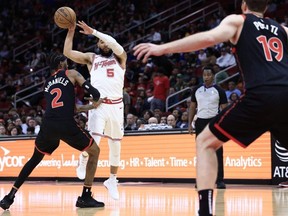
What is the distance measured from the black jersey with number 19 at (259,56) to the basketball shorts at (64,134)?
3681 mm

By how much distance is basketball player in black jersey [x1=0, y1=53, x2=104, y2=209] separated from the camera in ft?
28.8

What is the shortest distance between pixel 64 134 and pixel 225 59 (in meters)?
11.4

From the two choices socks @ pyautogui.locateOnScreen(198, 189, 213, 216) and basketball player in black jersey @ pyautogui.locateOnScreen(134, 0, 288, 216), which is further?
socks @ pyautogui.locateOnScreen(198, 189, 213, 216)

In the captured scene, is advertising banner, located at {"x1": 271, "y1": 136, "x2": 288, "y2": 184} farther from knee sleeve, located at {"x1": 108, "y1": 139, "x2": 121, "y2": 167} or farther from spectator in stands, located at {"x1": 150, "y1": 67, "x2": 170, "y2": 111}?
spectator in stands, located at {"x1": 150, "y1": 67, "x2": 170, "y2": 111}

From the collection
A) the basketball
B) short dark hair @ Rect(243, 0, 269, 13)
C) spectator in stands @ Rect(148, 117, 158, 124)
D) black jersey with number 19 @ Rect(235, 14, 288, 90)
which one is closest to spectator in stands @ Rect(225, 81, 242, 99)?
spectator in stands @ Rect(148, 117, 158, 124)

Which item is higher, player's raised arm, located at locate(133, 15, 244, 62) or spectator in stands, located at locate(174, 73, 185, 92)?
spectator in stands, located at locate(174, 73, 185, 92)

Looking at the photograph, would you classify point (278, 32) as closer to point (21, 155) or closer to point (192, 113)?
point (192, 113)

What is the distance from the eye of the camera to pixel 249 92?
546 cm

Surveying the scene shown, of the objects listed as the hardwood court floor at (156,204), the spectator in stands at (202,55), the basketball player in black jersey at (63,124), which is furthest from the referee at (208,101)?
the spectator in stands at (202,55)

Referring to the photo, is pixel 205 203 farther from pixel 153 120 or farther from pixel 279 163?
pixel 153 120

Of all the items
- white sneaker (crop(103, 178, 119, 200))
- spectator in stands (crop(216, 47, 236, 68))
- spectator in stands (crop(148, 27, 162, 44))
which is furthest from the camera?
spectator in stands (crop(148, 27, 162, 44))

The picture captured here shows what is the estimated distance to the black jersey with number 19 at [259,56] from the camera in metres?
5.46

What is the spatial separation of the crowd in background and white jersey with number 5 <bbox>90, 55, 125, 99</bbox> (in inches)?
234

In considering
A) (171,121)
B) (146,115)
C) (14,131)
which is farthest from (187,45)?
(14,131)
